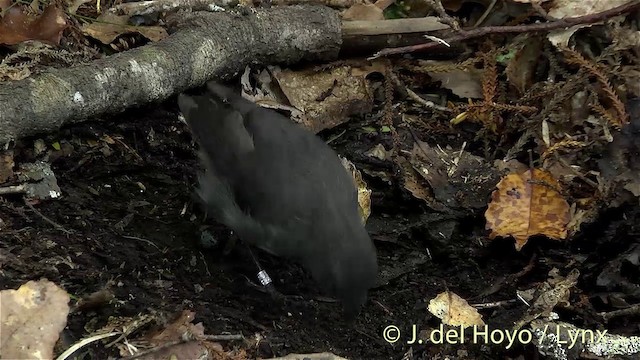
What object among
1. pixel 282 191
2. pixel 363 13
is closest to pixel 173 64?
pixel 282 191

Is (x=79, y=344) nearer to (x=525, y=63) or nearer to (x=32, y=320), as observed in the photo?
(x=32, y=320)

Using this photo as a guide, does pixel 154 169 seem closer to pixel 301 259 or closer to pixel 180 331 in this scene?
pixel 301 259

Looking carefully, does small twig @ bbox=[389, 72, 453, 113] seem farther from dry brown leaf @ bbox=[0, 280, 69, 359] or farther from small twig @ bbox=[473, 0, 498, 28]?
dry brown leaf @ bbox=[0, 280, 69, 359]

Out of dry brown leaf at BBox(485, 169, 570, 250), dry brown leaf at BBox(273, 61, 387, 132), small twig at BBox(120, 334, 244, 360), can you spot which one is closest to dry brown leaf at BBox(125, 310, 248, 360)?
small twig at BBox(120, 334, 244, 360)

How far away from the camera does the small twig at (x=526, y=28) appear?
431 cm

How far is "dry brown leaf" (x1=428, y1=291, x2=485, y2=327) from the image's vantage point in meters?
3.54

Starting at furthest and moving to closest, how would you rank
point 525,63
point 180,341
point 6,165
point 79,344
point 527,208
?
point 525,63 → point 527,208 → point 6,165 → point 180,341 → point 79,344

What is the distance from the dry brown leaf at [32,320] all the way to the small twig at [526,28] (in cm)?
249

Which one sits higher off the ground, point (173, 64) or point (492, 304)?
point (173, 64)

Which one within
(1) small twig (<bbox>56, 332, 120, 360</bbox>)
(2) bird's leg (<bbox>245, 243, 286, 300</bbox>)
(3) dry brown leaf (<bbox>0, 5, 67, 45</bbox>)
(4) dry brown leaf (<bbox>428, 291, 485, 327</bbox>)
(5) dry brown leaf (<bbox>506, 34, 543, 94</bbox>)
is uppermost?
(5) dry brown leaf (<bbox>506, 34, 543, 94</bbox>)

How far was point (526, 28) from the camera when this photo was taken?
4.41m

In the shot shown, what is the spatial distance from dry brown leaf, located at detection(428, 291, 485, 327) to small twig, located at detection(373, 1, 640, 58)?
58.4 inches

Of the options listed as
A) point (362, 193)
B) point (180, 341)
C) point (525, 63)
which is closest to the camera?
point (180, 341)

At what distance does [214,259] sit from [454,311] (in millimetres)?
1167
